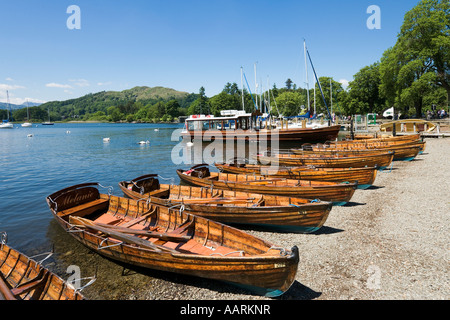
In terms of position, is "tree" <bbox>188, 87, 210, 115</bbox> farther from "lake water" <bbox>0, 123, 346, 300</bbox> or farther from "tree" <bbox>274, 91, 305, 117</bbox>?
"lake water" <bbox>0, 123, 346, 300</bbox>

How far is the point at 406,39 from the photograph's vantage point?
43.0 m

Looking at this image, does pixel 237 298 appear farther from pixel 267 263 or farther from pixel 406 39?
pixel 406 39

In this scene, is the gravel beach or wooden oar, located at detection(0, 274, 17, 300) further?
the gravel beach

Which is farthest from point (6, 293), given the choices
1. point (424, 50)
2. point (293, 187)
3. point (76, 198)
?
point (424, 50)

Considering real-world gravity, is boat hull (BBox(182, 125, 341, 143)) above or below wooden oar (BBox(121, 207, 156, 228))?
above

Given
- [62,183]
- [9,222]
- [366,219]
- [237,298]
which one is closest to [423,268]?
[366,219]

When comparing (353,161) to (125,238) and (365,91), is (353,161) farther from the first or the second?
(365,91)

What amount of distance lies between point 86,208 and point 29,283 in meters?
5.69

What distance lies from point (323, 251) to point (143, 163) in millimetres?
26333

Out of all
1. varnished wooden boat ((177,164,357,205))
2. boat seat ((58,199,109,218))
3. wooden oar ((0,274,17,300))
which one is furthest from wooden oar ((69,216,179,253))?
varnished wooden boat ((177,164,357,205))

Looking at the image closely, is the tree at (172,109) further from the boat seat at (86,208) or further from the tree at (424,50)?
the boat seat at (86,208)

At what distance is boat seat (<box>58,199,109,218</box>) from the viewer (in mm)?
10738

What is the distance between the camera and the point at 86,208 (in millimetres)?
11188

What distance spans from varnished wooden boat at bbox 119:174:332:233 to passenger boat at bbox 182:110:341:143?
94.2 feet
